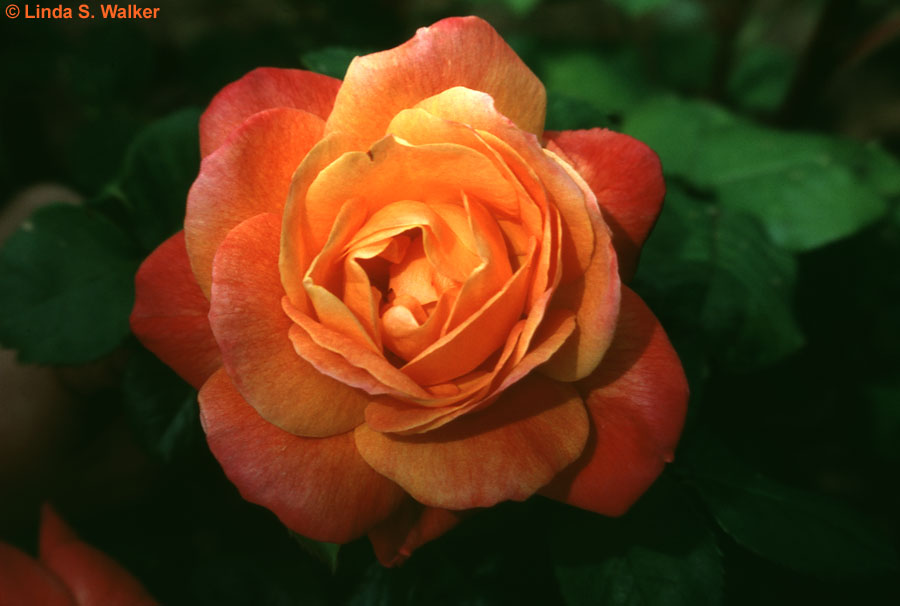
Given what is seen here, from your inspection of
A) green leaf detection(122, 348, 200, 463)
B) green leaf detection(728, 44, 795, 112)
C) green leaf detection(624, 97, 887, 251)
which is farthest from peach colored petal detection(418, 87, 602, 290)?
green leaf detection(728, 44, 795, 112)

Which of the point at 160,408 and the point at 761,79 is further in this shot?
the point at 761,79

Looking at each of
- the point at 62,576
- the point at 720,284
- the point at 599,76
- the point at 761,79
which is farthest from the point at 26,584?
the point at 761,79

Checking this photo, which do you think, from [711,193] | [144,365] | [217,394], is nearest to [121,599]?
[144,365]

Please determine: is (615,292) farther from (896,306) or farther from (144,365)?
(896,306)

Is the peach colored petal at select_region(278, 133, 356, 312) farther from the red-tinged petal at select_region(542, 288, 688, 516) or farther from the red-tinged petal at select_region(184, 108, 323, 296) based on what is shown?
the red-tinged petal at select_region(542, 288, 688, 516)

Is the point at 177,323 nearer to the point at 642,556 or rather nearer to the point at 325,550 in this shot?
the point at 325,550
